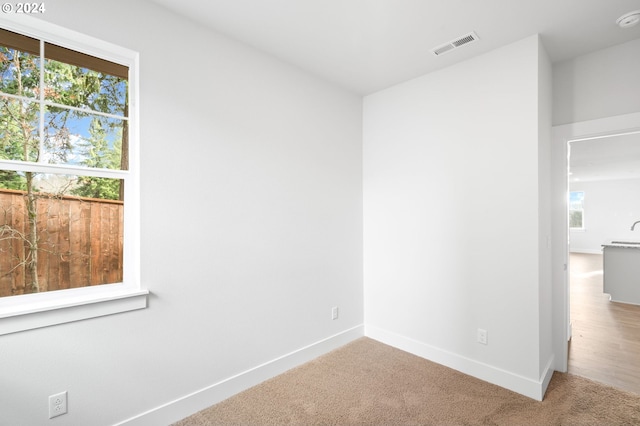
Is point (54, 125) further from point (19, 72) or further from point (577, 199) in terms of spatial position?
point (577, 199)

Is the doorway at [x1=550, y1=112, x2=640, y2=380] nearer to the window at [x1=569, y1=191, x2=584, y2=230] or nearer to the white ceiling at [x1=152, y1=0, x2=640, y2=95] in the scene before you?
the white ceiling at [x1=152, y1=0, x2=640, y2=95]

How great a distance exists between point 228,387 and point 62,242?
1512mm

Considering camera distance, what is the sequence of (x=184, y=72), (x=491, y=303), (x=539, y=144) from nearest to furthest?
(x=184, y=72)
(x=539, y=144)
(x=491, y=303)

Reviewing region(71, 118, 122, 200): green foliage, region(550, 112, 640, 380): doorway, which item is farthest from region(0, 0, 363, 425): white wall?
region(550, 112, 640, 380): doorway

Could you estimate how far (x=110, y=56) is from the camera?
6.21 ft

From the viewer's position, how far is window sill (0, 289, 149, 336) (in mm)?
1520

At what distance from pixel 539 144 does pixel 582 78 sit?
3.09 ft

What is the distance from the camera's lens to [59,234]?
1767mm

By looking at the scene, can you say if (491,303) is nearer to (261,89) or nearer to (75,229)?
(261,89)

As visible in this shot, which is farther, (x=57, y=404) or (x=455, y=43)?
(x=455, y=43)

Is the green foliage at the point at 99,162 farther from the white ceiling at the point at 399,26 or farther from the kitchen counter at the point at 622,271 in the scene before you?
the kitchen counter at the point at 622,271

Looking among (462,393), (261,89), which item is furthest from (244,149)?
(462,393)

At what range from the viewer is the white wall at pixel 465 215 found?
2387 millimetres

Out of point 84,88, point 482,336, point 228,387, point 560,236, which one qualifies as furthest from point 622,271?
point 84,88
